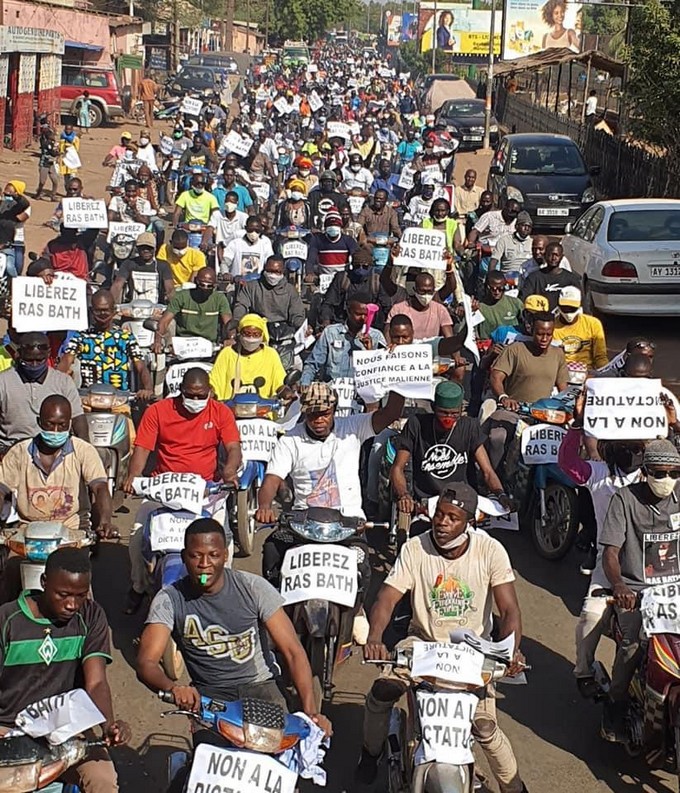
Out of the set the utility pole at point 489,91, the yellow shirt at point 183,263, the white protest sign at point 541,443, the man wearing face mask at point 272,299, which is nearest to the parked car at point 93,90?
the utility pole at point 489,91

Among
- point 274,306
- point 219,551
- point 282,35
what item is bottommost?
point 219,551

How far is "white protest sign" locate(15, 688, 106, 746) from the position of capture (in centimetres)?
464

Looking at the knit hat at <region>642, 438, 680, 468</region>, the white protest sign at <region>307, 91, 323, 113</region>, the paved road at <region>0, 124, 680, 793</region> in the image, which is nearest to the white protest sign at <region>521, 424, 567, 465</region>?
the paved road at <region>0, 124, 680, 793</region>

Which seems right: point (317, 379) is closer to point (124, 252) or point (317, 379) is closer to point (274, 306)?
point (274, 306)

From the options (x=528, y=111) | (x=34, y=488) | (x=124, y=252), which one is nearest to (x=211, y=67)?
(x=528, y=111)

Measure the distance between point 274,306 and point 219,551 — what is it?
24.2ft

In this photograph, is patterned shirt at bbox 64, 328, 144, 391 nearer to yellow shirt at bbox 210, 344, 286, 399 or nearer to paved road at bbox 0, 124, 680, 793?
yellow shirt at bbox 210, 344, 286, 399

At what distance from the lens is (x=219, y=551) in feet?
17.6

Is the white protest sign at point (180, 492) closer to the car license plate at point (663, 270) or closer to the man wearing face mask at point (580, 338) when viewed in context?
the man wearing face mask at point (580, 338)

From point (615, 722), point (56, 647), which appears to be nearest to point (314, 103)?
point (615, 722)

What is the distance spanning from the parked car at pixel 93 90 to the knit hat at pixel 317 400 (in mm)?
39141

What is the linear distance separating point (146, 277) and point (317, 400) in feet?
22.6

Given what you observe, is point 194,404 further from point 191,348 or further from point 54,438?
point 191,348

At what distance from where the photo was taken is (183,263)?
48.2ft
